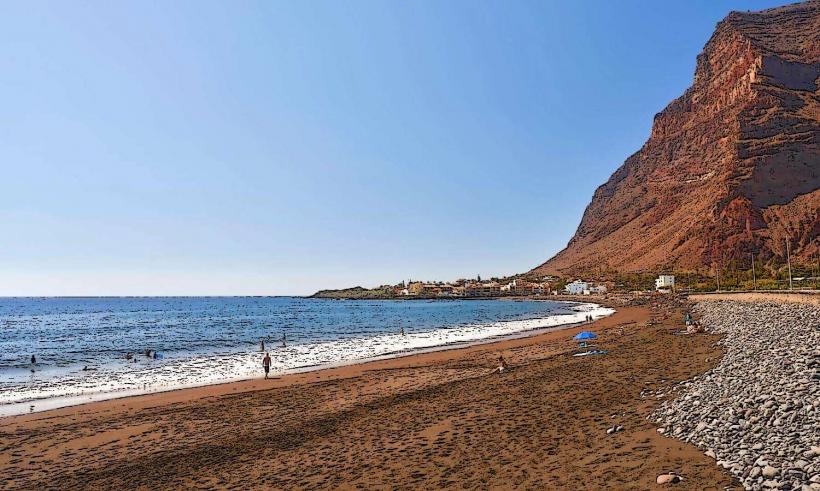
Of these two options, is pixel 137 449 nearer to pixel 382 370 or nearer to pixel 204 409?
pixel 204 409

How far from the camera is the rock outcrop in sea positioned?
7.58 metres

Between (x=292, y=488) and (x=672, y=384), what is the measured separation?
12.0 meters

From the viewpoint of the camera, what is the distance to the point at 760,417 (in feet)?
31.8

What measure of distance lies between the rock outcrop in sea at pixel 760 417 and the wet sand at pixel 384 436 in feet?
1.56

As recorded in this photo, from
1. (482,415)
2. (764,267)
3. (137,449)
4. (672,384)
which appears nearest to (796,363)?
(672,384)

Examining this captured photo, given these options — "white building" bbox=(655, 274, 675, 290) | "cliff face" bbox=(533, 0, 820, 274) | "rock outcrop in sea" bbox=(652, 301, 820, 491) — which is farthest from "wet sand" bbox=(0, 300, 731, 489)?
"cliff face" bbox=(533, 0, 820, 274)

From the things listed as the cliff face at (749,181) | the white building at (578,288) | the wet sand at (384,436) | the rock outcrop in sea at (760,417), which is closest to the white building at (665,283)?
the cliff face at (749,181)

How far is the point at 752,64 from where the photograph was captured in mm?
184375

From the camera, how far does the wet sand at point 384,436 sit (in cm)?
1031

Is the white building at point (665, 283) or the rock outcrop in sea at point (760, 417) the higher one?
the white building at point (665, 283)

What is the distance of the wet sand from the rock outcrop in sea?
1.56ft

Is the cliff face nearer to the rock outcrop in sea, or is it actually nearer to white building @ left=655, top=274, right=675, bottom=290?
white building @ left=655, top=274, right=675, bottom=290

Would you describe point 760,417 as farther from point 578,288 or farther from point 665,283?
point 578,288

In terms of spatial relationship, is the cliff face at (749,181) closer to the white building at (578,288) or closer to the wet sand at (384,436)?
the white building at (578,288)
